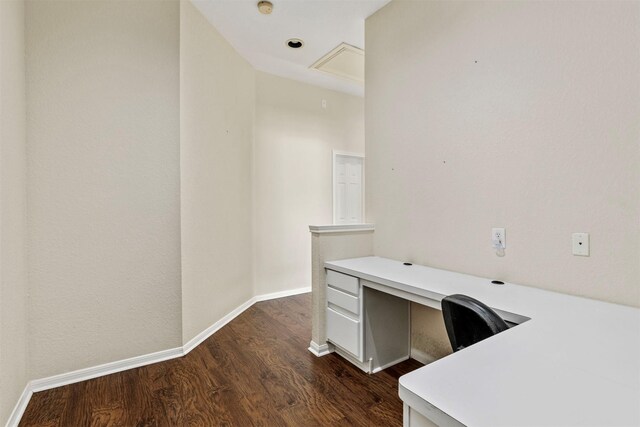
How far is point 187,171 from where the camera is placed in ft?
8.52

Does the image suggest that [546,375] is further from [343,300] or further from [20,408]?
[20,408]

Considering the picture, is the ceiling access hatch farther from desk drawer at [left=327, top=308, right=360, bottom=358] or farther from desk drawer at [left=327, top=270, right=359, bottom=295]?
desk drawer at [left=327, top=308, right=360, bottom=358]

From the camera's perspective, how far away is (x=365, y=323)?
2.17m

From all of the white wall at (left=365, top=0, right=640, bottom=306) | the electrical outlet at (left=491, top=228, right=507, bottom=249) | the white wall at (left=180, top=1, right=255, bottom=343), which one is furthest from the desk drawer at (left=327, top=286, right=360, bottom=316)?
the white wall at (left=180, top=1, right=255, bottom=343)

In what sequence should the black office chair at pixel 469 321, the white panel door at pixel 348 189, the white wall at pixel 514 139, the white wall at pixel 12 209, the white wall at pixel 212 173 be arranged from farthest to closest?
the white panel door at pixel 348 189 → the white wall at pixel 212 173 → the white wall at pixel 12 209 → the white wall at pixel 514 139 → the black office chair at pixel 469 321

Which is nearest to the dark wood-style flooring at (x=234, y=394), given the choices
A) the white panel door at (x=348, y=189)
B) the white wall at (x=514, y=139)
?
the white wall at (x=514, y=139)

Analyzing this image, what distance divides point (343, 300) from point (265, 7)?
2516 mm

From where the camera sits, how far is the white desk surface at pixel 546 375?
2.09ft

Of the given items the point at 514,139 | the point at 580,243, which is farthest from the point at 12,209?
the point at 580,243

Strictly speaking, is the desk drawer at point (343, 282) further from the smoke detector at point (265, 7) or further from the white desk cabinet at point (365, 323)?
the smoke detector at point (265, 7)

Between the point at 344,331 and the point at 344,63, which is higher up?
the point at 344,63

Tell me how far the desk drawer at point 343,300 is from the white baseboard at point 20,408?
1.95 meters

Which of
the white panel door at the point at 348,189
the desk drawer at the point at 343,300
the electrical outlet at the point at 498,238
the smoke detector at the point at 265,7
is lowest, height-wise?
the desk drawer at the point at 343,300

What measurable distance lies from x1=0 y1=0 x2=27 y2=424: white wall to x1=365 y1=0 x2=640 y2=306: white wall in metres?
2.43
